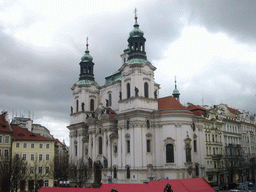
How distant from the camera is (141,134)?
158 feet

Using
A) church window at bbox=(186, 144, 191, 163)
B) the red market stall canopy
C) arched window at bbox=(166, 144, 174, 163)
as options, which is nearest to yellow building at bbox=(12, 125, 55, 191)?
arched window at bbox=(166, 144, 174, 163)

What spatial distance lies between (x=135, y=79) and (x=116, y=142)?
11.6 metres

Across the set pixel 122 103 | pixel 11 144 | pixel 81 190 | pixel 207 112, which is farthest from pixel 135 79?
pixel 81 190

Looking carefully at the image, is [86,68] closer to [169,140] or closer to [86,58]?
[86,58]

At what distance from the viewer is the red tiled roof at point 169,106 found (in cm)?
4934

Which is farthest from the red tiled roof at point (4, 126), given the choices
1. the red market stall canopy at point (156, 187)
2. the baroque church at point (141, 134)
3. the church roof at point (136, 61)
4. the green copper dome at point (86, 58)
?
the red market stall canopy at point (156, 187)

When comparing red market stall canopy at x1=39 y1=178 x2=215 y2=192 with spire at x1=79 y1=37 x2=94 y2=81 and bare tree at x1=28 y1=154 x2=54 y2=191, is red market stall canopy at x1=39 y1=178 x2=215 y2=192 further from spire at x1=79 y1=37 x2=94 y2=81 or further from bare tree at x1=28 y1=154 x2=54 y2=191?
spire at x1=79 y1=37 x2=94 y2=81

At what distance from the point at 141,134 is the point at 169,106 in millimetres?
6985

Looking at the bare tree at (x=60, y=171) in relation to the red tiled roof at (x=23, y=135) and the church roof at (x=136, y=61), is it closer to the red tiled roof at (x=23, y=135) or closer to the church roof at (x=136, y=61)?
the red tiled roof at (x=23, y=135)

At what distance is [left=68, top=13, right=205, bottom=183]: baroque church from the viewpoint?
47.5 meters

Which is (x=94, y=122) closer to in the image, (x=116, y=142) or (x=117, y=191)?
(x=116, y=142)

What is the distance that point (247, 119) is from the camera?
73000mm

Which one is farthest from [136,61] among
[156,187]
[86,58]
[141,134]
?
[156,187]

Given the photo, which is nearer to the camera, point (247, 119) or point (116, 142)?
point (116, 142)
